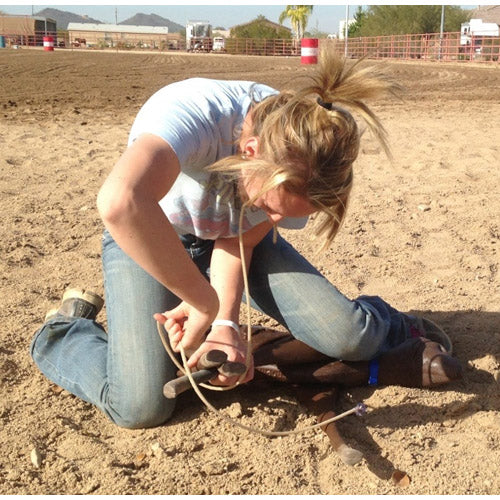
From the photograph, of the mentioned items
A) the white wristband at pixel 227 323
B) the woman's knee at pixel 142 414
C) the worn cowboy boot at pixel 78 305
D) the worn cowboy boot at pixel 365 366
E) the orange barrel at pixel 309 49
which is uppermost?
the orange barrel at pixel 309 49

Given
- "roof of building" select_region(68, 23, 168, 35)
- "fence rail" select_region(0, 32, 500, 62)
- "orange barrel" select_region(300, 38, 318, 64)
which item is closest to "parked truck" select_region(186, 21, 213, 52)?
"fence rail" select_region(0, 32, 500, 62)

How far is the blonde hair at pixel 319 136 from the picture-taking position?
1.85m

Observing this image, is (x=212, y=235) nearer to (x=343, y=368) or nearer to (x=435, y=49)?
(x=343, y=368)

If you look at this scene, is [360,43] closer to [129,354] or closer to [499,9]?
[499,9]

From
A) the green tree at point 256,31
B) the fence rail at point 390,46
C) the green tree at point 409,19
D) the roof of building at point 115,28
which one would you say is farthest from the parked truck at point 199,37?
the roof of building at point 115,28

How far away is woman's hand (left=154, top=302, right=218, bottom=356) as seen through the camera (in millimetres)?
1931

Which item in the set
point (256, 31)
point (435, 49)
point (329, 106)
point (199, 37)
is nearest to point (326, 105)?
point (329, 106)

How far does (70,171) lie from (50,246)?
1.50 m

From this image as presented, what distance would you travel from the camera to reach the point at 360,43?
35625mm

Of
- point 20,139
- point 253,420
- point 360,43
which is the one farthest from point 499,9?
point 253,420

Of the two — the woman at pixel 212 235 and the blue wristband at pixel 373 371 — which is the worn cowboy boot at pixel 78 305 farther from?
the blue wristband at pixel 373 371

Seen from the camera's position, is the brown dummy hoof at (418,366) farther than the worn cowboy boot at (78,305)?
No

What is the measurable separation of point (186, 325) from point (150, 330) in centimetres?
29

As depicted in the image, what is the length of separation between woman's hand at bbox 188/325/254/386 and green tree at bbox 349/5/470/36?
46.7 meters
